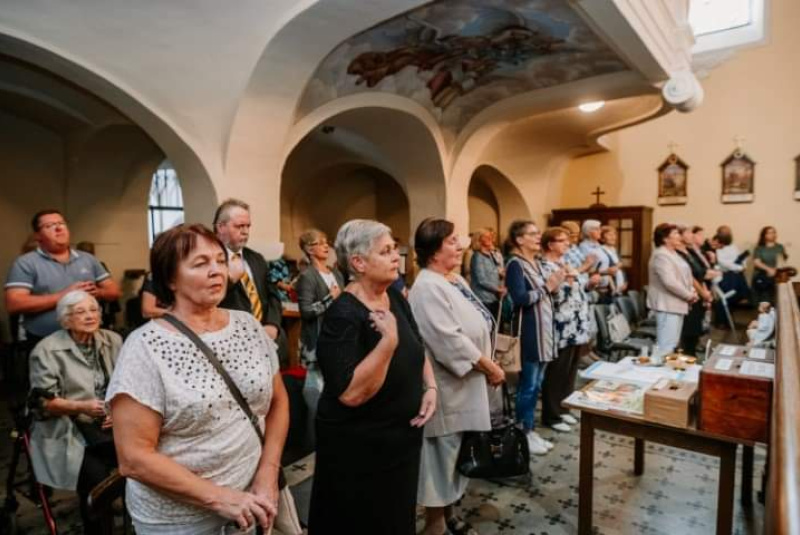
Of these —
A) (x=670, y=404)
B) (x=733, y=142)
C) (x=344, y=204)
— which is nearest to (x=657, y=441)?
(x=670, y=404)

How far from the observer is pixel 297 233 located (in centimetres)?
1145

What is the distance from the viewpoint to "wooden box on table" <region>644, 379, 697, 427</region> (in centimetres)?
204

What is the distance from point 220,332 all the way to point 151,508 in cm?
46

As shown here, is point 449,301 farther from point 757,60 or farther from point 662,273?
point 757,60

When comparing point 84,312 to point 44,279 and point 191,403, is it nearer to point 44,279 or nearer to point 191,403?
point 44,279

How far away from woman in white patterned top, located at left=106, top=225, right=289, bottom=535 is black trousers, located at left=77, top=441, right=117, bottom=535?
102 centimetres

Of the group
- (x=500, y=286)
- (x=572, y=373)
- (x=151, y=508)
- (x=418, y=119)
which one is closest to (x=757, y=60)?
(x=418, y=119)

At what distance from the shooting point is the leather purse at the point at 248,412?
4.07 ft

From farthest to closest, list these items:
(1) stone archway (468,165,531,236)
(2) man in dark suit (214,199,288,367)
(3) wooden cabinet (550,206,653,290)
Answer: (1) stone archway (468,165,531,236) → (3) wooden cabinet (550,206,653,290) → (2) man in dark suit (214,199,288,367)

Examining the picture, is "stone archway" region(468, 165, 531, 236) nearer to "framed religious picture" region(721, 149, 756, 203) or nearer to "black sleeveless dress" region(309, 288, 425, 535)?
"framed religious picture" region(721, 149, 756, 203)

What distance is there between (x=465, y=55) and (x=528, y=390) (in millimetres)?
3506

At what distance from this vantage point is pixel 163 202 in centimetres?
1075

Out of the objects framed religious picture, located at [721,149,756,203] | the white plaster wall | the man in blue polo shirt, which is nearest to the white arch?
the man in blue polo shirt

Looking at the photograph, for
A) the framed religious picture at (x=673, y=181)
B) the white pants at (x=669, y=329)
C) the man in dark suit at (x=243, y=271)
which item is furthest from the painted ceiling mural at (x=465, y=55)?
the framed religious picture at (x=673, y=181)
